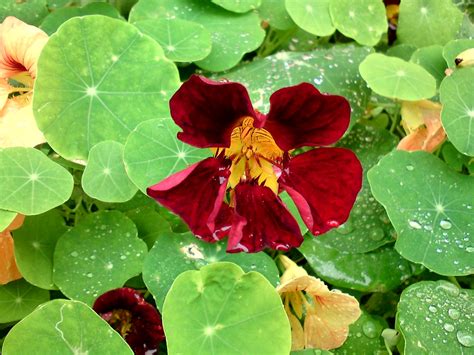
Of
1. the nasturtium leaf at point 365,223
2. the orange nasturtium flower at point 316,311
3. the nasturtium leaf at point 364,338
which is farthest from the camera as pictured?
the nasturtium leaf at point 365,223

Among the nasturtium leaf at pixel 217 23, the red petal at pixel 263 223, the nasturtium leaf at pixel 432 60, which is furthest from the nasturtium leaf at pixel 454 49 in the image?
the red petal at pixel 263 223

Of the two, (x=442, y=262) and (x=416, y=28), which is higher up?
(x=416, y=28)

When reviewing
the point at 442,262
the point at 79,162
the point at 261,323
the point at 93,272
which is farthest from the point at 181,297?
the point at 442,262

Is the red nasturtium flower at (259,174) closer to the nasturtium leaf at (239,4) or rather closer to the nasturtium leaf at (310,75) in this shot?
the nasturtium leaf at (310,75)

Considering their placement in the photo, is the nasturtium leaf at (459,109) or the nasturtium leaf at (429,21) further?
the nasturtium leaf at (429,21)

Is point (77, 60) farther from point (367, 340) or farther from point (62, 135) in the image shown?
point (367, 340)

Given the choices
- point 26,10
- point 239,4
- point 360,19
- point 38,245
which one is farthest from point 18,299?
point 360,19

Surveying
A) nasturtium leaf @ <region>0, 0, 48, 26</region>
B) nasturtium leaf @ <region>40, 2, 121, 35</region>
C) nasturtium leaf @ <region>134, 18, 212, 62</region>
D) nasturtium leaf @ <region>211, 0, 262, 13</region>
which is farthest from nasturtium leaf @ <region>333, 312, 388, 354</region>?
nasturtium leaf @ <region>0, 0, 48, 26</region>
